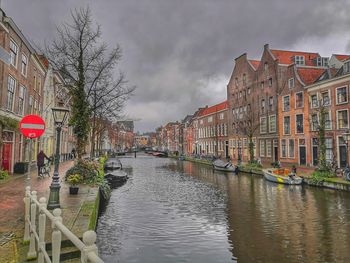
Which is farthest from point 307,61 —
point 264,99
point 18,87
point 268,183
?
point 18,87

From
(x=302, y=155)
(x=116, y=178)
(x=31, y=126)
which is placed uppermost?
(x=31, y=126)

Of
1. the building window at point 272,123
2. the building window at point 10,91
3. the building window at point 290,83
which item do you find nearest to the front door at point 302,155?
the building window at point 272,123

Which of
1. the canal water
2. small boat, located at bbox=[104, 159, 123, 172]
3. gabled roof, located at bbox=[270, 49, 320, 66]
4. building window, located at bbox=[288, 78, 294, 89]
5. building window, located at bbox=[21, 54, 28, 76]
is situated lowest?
the canal water

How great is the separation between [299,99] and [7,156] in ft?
98.9

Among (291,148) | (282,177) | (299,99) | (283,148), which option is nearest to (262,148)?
(283,148)

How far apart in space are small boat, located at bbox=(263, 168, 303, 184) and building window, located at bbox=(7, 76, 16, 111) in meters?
21.1

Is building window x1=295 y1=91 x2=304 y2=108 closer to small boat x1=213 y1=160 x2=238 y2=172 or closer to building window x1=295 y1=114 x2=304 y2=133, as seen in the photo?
building window x1=295 y1=114 x2=304 y2=133

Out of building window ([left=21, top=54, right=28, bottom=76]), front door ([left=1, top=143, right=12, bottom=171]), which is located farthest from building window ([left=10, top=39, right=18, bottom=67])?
front door ([left=1, top=143, right=12, bottom=171])

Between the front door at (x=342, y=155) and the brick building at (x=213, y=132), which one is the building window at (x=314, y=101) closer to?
the front door at (x=342, y=155)

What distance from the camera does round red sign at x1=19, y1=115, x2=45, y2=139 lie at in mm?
7168

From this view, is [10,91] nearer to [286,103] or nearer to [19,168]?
[19,168]

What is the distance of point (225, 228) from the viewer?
1063 cm

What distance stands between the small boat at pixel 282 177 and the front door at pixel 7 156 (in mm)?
20484

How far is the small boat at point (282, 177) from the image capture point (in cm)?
2195
